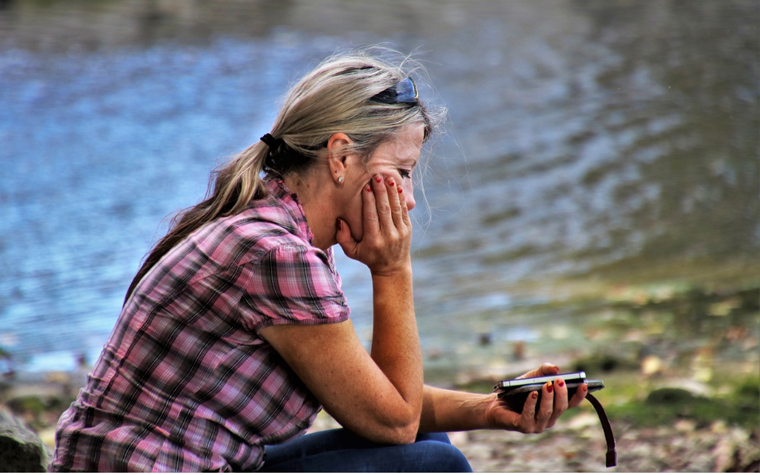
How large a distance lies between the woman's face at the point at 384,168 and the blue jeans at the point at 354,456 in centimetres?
52

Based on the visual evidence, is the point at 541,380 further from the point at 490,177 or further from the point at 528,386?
the point at 490,177

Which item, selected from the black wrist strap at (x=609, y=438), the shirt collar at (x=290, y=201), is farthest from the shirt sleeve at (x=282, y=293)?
the black wrist strap at (x=609, y=438)

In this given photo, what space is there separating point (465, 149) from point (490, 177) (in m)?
0.84

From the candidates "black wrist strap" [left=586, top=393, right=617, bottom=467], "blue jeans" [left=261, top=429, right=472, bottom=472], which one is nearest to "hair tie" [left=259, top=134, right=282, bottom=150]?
"blue jeans" [left=261, top=429, right=472, bottom=472]

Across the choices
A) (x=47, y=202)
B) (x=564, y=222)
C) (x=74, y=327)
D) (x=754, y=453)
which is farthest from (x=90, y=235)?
(x=754, y=453)

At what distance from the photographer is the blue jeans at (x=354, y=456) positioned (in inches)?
80.0

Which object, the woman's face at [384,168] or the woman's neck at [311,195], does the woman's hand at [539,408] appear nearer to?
the woman's face at [384,168]

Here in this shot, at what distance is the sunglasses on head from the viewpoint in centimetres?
211

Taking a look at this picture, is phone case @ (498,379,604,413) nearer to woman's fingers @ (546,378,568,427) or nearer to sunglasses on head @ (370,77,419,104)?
woman's fingers @ (546,378,568,427)

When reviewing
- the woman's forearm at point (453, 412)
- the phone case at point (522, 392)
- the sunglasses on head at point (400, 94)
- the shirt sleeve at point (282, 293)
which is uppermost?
the sunglasses on head at point (400, 94)

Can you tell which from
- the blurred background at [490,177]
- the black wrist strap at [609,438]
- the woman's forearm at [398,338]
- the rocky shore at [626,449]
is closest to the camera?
the woman's forearm at [398,338]

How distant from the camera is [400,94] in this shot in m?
2.15

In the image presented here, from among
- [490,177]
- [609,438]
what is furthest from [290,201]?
[490,177]

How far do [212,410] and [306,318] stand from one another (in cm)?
29
